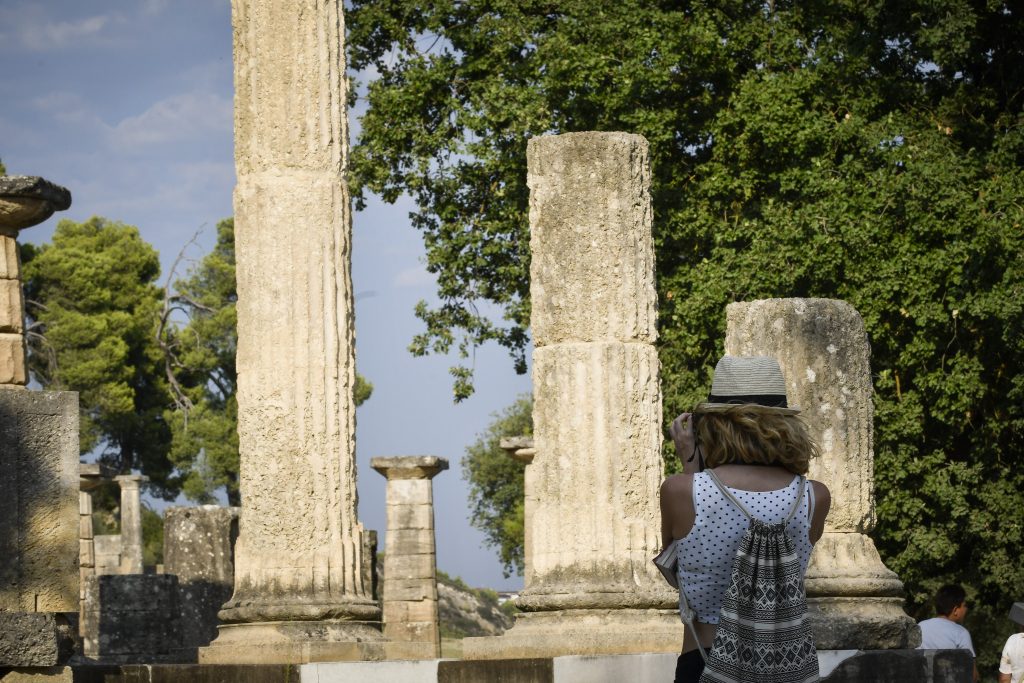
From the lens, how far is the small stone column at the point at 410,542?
22.1 m

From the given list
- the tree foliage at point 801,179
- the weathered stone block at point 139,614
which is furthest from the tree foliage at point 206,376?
the weathered stone block at point 139,614

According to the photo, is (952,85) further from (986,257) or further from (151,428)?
(151,428)

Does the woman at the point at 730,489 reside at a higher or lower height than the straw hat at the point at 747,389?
lower

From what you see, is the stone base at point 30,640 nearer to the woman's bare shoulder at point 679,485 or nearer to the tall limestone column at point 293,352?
the tall limestone column at point 293,352

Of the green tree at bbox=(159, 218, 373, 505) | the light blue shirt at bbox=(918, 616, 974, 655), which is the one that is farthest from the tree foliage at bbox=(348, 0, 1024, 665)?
the green tree at bbox=(159, 218, 373, 505)

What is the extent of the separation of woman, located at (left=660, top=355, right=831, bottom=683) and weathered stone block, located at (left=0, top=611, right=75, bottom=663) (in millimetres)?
4224

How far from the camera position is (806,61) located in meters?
22.9

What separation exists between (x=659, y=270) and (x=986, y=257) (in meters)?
4.83

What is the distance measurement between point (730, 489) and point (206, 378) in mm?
47818

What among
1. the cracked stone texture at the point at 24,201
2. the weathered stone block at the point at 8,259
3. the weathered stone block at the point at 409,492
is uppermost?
the cracked stone texture at the point at 24,201

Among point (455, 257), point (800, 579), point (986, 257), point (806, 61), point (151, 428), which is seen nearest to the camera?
point (800, 579)

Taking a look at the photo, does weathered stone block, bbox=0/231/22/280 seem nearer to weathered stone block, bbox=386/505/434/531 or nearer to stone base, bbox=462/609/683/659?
stone base, bbox=462/609/683/659

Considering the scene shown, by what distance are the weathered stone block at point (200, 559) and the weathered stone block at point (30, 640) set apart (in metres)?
9.95

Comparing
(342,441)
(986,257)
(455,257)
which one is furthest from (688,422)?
(455,257)
